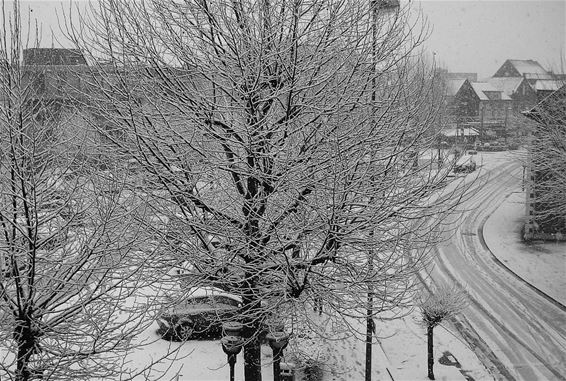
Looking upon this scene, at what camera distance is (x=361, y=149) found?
697 centimetres

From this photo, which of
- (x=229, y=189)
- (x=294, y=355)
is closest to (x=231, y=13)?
(x=229, y=189)

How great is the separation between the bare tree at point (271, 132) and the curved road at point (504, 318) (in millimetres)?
A: 2050

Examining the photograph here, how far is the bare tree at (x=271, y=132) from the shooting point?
Answer: 6840 millimetres

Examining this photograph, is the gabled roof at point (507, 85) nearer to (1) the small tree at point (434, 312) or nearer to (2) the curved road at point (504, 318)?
(2) the curved road at point (504, 318)

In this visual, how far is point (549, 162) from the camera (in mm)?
20578

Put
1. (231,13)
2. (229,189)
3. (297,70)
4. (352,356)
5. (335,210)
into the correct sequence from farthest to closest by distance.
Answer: (352,356)
(229,189)
(231,13)
(297,70)
(335,210)

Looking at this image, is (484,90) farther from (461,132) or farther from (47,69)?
(47,69)

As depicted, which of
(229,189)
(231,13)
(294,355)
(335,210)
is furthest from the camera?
(294,355)

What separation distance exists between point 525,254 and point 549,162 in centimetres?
428

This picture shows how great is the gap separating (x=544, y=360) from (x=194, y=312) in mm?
8998

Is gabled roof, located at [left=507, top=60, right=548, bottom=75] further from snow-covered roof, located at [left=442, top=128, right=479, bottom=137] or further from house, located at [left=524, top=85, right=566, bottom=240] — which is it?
house, located at [left=524, top=85, right=566, bottom=240]

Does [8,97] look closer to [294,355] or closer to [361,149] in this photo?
[361,149]

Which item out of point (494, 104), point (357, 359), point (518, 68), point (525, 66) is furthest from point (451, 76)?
point (357, 359)

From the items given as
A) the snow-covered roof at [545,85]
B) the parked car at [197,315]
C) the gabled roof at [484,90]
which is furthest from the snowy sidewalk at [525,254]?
the gabled roof at [484,90]
